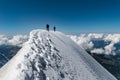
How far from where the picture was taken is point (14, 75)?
2600 cm

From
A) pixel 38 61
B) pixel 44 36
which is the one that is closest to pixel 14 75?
pixel 38 61

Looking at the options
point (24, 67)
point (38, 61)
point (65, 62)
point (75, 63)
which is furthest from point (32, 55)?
point (75, 63)

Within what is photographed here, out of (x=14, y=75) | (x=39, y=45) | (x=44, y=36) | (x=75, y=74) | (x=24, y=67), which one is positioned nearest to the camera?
(x=14, y=75)

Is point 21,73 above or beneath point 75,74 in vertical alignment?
above

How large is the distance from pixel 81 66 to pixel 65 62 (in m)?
4.01

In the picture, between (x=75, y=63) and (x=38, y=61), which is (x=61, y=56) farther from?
(x=38, y=61)

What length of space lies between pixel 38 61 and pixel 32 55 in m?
1.65

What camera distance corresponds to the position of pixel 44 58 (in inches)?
1325

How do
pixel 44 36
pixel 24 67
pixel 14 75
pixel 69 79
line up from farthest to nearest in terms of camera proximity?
pixel 44 36, pixel 69 79, pixel 24 67, pixel 14 75

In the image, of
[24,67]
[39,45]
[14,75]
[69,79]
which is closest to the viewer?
[14,75]

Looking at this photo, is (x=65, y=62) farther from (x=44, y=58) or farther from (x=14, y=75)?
(x=14, y=75)

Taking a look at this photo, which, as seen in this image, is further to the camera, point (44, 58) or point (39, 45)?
point (39, 45)

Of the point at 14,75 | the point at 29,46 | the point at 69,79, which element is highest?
the point at 29,46

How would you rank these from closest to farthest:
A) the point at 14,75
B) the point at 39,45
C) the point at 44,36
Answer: the point at 14,75 < the point at 39,45 < the point at 44,36
